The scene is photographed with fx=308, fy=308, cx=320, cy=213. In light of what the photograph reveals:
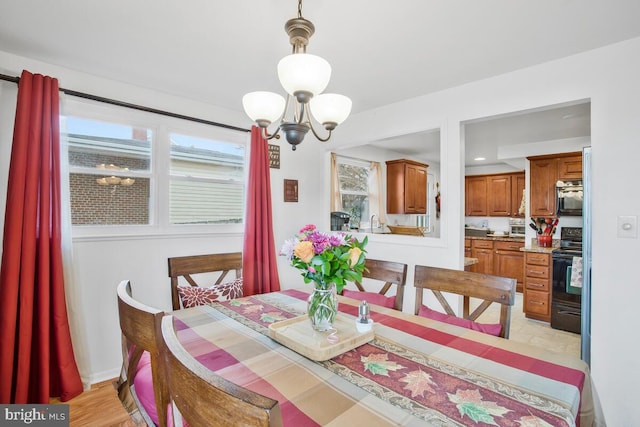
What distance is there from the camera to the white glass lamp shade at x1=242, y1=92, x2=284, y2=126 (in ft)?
4.74

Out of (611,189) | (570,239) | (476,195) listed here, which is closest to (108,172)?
(611,189)

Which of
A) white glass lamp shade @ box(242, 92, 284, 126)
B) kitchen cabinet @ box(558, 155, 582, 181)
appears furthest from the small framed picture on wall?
kitchen cabinet @ box(558, 155, 582, 181)

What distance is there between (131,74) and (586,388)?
303 cm

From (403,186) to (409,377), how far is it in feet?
13.6

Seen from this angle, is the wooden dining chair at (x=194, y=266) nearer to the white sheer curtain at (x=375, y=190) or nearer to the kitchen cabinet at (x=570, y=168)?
the white sheer curtain at (x=375, y=190)

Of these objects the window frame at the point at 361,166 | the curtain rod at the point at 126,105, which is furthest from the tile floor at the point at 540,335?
the curtain rod at the point at 126,105

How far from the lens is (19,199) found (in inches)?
74.9

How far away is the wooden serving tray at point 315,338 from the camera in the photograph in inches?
43.6

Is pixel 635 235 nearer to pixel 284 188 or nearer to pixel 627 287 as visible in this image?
pixel 627 287

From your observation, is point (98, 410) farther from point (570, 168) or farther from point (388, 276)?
point (570, 168)

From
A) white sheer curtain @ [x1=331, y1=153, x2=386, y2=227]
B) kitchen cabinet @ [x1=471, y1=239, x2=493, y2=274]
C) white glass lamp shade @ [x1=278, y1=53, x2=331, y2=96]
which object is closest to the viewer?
white glass lamp shade @ [x1=278, y1=53, x2=331, y2=96]

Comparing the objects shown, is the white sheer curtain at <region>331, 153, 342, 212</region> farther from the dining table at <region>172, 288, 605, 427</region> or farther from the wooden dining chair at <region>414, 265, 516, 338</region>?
the dining table at <region>172, 288, 605, 427</region>

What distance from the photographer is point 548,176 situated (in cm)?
412

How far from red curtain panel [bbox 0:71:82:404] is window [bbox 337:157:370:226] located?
9.78 ft
